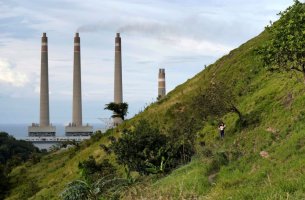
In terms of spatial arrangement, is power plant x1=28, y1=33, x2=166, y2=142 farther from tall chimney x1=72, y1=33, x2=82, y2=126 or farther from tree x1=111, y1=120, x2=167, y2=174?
tree x1=111, y1=120, x2=167, y2=174

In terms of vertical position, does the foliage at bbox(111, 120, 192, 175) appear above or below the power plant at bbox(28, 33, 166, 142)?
below

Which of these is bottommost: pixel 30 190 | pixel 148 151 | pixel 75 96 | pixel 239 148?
pixel 30 190

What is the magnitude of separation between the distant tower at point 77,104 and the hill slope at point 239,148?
212 feet

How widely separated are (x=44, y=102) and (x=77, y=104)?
27.8ft

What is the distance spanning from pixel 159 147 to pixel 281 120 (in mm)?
5864

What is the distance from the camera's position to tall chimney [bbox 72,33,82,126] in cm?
11112

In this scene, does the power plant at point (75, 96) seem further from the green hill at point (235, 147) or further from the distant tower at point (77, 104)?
the green hill at point (235, 147)

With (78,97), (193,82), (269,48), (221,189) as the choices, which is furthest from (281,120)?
(78,97)

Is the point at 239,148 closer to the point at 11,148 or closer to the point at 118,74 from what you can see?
the point at 11,148

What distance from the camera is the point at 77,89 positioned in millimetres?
111375

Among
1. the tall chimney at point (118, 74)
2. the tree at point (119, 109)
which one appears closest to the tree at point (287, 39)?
the tree at point (119, 109)

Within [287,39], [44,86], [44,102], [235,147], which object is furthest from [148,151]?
[44,102]

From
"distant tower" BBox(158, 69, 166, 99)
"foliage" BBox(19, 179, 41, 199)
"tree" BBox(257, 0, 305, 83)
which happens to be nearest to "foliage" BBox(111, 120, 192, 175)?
"tree" BBox(257, 0, 305, 83)

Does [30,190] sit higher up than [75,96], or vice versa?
[75,96]
